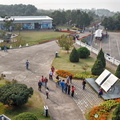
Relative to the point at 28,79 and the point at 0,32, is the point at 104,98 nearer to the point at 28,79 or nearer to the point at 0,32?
the point at 28,79

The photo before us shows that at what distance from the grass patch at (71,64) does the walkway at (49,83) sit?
3.98 feet

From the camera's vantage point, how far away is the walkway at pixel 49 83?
13844mm

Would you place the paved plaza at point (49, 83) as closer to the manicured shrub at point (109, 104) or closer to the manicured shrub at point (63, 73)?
the manicured shrub at point (109, 104)

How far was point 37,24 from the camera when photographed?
68750 mm

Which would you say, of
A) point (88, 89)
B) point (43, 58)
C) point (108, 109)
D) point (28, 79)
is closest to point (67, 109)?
point (108, 109)

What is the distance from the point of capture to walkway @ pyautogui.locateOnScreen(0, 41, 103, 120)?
1384cm

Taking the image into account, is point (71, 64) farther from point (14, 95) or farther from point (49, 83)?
point (14, 95)

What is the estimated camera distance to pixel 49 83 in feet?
61.1

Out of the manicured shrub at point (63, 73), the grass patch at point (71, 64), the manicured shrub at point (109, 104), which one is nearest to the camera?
the manicured shrub at point (109, 104)

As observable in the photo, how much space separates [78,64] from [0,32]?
3004 centimetres

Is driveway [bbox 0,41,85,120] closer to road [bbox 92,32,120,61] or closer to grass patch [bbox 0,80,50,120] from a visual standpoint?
grass patch [bbox 0,80,50,120]

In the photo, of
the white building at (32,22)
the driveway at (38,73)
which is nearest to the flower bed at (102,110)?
the driveway at (38,73)

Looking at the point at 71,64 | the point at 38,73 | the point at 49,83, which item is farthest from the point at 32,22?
the point at 49,83

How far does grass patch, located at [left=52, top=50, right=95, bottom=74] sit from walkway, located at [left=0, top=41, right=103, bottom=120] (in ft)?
3.98
